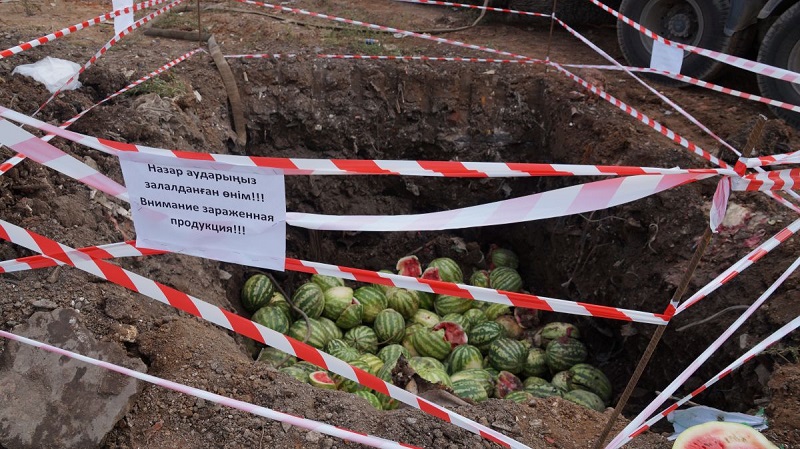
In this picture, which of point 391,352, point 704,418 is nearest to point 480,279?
point 391,352

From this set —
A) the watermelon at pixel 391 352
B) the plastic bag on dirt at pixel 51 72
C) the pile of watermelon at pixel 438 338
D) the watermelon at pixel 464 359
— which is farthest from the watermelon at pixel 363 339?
the plastic bag on dirt at pixel 51 72

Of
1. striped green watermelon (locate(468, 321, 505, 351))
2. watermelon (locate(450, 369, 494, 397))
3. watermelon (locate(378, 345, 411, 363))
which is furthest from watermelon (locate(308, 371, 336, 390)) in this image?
striped green watermelon (locate(468, 321, 505, 351))

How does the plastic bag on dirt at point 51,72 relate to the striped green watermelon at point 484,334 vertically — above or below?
above

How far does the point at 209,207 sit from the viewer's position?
103 inches

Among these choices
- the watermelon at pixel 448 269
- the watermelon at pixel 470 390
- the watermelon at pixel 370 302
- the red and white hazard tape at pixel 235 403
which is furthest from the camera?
the watermelon at pixel 448 269

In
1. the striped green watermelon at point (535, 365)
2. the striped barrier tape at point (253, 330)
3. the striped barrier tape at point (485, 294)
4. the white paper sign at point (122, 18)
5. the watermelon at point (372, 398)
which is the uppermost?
the white paper sign at point (122, 18)

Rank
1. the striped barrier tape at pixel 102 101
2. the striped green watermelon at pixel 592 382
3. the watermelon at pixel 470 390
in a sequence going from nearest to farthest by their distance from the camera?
the striped barrier tape at pixel 102 101 < the watermelon at pixel 470 390 < the striped green watermelon at pixel 592 382

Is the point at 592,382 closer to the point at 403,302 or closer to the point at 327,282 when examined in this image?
the point at 403,302

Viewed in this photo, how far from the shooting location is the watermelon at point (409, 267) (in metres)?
6.62

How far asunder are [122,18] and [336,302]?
323 centimetres

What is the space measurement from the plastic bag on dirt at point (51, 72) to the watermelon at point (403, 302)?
139 inches

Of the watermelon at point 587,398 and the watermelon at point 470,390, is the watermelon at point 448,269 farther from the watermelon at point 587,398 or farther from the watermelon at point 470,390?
the watermelon at point 587,398

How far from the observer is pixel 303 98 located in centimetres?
662

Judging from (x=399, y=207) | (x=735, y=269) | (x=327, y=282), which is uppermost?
(x=735, y=269)
